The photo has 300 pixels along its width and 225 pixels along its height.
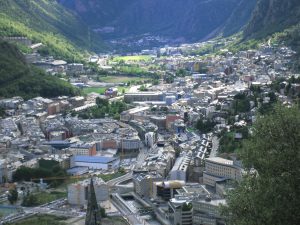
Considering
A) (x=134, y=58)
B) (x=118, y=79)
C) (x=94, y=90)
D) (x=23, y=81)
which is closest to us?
(x=23, y=81)

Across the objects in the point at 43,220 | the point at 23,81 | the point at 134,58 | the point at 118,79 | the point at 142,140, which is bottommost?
the point at 43,220

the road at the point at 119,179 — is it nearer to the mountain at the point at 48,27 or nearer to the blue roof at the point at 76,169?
the blue roof at the point at 76,169

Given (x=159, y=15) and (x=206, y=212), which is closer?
(x=206, y=212)

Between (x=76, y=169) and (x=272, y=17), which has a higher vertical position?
(x=272, y=17)

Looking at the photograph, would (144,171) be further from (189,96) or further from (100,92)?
(100,92)

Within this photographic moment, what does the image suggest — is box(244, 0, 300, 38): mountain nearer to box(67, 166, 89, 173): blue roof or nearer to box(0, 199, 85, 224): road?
box(67, 166, 89, 173): blue roof

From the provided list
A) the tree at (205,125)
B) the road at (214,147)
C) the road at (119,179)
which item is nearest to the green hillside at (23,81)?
the tree at (205,125)

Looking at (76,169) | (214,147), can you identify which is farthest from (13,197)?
(214,147)

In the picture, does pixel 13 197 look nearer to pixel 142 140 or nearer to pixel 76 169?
pixel 76 169
